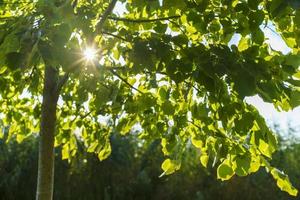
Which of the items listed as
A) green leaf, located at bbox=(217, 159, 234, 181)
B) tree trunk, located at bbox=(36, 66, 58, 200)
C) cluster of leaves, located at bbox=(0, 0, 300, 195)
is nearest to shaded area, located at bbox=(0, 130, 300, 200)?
tree trunk, located at bbox=(36, 66, 58, 200)

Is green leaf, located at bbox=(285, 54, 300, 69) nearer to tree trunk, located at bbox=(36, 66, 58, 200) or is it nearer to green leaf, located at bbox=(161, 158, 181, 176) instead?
green leaf, located at bbox=(161, 158, 181, 176)

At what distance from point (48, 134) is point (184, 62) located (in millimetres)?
1245

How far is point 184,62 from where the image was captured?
1.98m

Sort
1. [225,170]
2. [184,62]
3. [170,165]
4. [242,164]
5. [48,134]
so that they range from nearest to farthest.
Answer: [184,62]
[242,164]
[225,170]
[170,165]
[48,134]

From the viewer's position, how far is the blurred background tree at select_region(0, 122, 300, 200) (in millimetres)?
9977

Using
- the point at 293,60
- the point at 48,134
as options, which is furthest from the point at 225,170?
the point at 48,134

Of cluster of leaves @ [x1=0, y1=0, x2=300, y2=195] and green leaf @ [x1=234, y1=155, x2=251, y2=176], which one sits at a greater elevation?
cluster of leaves @ [x1=0, y1=0, x2=300, y2=195]

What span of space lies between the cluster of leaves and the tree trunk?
275mm

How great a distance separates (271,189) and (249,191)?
16.7 inches

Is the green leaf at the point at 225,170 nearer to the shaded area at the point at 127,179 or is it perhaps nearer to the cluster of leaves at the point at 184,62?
the cluster of leaves at the point at 184,62

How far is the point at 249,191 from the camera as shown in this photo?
33.0 feet

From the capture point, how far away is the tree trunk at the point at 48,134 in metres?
2.87

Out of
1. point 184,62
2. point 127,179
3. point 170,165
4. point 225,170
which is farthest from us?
point 127,179

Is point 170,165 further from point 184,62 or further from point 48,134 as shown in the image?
point 184,62
